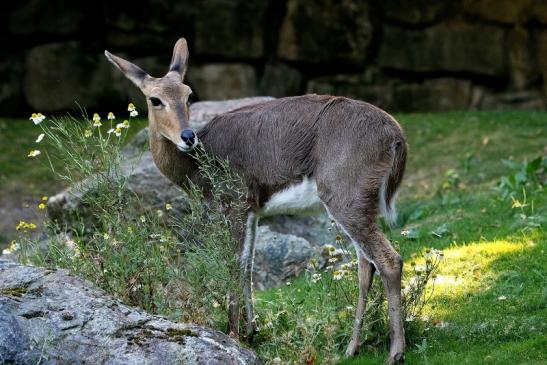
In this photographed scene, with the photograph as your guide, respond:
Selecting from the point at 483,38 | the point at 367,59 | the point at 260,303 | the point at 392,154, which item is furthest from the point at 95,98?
the point at 392,154

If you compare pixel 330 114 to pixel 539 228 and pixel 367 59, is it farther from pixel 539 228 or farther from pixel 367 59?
pixel 367 59

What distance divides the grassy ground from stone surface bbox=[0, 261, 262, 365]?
92cm

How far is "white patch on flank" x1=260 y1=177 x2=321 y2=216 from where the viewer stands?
6.58 metres

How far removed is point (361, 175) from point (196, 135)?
1436 millimetres

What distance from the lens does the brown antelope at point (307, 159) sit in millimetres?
6246

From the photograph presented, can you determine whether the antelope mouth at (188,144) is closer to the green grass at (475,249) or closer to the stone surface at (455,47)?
the green grass at (475,249)

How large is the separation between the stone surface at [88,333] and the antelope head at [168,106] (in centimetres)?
174

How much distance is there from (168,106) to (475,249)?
9.87 ft

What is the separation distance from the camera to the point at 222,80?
16703 millimetres

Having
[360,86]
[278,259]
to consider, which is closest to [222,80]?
[360,86]

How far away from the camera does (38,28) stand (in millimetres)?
16250

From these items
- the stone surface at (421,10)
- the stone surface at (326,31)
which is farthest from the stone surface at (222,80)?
the stone surface at (421,10)

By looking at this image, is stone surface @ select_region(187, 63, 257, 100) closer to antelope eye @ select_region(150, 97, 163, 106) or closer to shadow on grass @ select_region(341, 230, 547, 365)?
shadow on grass @ select_region(341, 230, 547, 365)

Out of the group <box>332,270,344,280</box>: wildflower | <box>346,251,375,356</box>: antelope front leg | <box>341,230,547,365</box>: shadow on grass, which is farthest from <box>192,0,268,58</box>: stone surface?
<box>346,251,375,356</box>: antelope front leg
